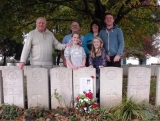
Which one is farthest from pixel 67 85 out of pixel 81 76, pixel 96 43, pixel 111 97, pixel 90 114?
pixel 96 43

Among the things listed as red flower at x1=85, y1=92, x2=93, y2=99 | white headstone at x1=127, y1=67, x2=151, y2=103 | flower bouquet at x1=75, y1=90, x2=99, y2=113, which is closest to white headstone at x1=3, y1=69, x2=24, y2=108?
flower bouquet at x1=75, y1=90, x2=99, y2=113

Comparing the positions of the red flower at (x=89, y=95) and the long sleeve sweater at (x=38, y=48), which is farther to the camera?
the long sleeve sweater at (x=38, y=48)

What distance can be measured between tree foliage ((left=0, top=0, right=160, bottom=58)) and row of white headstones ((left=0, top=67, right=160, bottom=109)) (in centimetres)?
286

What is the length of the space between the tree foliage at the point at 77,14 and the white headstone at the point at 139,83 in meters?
2.73

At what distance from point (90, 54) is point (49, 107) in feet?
4.98

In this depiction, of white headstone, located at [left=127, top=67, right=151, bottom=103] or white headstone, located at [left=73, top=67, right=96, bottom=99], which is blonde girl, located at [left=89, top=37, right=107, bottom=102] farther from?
white headstone, located at [left=127, top=67, right=151, bottom=103]

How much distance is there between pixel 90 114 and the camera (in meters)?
4.34

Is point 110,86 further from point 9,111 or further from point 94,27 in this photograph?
point 9,111

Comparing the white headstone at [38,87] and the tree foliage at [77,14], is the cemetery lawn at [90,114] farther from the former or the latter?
the tree foliage at [77,14]

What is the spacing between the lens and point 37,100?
486 centimetres

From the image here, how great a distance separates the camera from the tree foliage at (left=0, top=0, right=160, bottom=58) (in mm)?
7520

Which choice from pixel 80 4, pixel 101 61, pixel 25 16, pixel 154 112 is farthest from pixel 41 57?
pixel 80 4

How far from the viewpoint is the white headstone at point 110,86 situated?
4.67m

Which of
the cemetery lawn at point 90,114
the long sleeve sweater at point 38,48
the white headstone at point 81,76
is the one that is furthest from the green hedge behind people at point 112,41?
the long sleeve sweater at point 38,48
